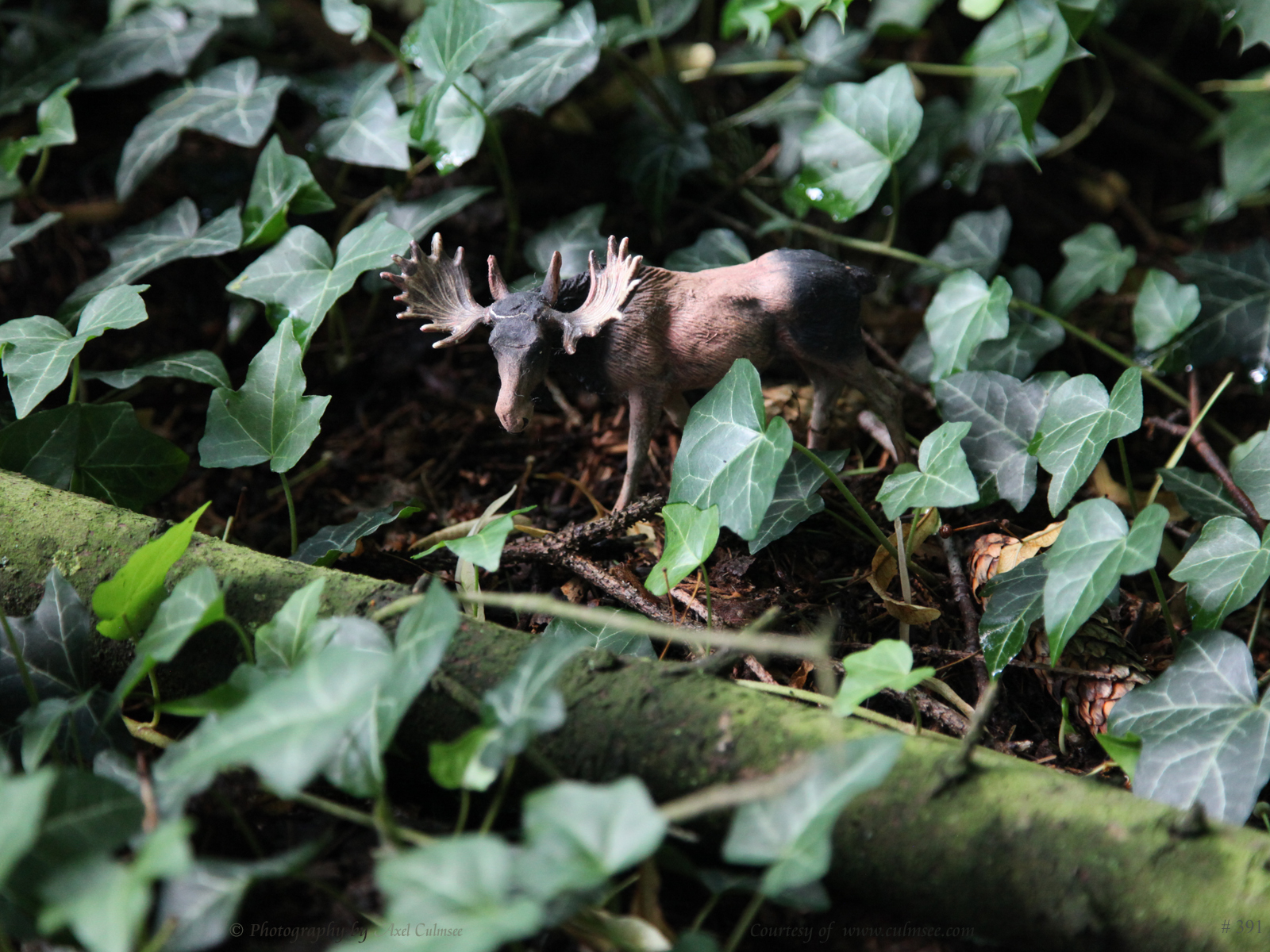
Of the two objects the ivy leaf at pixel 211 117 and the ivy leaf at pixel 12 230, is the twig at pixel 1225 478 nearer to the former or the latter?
the ivy leaf at pixel 211 117

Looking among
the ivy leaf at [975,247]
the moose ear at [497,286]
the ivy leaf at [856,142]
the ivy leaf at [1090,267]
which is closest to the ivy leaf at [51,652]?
the moose ear at [497,286]

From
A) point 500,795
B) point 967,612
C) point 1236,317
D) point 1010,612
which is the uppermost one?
point 1236,317

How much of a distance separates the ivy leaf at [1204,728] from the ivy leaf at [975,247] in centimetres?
108

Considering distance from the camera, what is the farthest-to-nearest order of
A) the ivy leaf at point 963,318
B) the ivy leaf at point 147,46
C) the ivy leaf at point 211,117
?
the ivy leaf at point 147,46, the ivy leaf at point 211,117, the ivy leaf at point 963,318

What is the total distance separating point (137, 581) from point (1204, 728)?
1.65m

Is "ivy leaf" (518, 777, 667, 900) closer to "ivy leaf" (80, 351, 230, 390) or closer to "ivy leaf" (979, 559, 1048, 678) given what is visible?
"ivy leaf" (979, 559, 1048, 678)

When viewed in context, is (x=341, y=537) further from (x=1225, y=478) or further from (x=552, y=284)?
(x=1225, y=478)

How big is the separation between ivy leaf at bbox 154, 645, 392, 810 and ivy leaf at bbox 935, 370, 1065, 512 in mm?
1239

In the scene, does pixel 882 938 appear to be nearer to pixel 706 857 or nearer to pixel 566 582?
pixel 706 857

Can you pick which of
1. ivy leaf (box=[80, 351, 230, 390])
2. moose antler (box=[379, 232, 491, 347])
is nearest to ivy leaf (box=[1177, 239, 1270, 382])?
moose antler (box=[379, 232, 491, 347])

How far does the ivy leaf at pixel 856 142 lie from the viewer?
6.71ft

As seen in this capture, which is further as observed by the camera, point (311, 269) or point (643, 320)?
point (311, 269)

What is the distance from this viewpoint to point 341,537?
5.77ft

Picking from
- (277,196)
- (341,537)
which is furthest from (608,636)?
(277,196)
